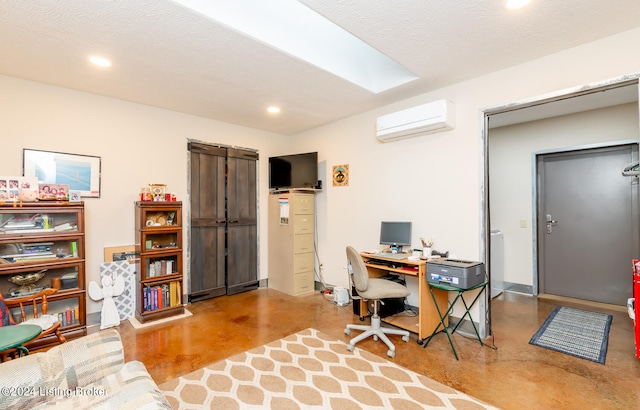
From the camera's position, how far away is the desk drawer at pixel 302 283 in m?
4.60

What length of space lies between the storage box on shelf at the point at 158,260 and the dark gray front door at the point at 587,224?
5178 mm

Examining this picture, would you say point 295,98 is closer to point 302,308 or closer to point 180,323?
point 302,308

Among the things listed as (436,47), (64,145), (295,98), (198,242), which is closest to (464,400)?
(436,47)

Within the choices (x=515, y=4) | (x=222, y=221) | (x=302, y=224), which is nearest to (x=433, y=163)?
(x=515, y=4)

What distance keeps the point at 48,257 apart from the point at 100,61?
78.8 inches

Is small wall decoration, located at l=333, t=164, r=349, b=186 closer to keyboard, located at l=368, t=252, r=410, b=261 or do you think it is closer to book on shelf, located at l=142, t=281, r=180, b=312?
keyboard, located at l=368, t=252, r=410, b=261

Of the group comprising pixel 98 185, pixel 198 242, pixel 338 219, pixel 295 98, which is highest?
pixel 295 98

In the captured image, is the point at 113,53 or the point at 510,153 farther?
the point at 510,153

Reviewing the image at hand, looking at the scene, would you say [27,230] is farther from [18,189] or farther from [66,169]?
[66,169]

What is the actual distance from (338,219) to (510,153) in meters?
2.92

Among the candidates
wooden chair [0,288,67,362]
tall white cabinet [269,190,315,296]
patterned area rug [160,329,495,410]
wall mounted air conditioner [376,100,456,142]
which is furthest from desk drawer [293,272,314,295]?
wooden chair [0,288,67,362]

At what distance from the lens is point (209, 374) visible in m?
2.42

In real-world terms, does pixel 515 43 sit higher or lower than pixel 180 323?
higher

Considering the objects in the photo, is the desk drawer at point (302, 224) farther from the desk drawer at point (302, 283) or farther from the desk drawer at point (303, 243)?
the desk drawer at point (302, 283)
